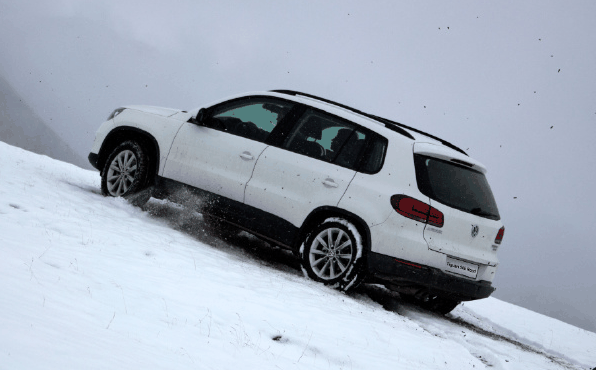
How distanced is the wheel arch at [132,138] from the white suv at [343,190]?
0.49 feet

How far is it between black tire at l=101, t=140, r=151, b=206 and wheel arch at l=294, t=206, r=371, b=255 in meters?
2.34

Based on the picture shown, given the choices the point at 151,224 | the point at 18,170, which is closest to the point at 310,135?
the point at 151,224

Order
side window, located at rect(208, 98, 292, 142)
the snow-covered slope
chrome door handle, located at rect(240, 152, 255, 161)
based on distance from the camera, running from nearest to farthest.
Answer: the snow-covered slope, chrome door handle, located at rect(240, 152, 255, 161), side window, located at rect(208, 98, 292, 142)

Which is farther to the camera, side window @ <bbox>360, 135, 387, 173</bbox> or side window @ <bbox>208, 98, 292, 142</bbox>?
side window @ <bbox>208, 98, 292, 142</bbox>

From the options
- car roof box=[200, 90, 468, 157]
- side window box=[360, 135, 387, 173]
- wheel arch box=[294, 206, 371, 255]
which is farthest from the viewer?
car roof box=[200, 90, 468, 157]

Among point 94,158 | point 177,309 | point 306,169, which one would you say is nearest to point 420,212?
point 306,169

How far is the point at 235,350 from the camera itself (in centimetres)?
367

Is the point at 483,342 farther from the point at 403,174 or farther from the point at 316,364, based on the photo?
the point at 316,364

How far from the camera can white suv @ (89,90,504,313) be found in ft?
18.9

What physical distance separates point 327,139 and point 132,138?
2.86 metres

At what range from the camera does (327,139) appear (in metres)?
6.35

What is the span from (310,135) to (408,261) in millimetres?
1736

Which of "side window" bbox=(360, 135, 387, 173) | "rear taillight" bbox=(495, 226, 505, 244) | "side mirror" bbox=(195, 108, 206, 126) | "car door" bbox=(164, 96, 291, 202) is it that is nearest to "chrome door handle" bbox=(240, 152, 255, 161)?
"car door" bbox=(164, 96, 291, 202)

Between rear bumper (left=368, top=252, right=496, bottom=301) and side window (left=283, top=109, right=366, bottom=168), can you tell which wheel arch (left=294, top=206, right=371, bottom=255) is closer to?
rear bumper (left=368, top=252, right=496, bottom=301)
